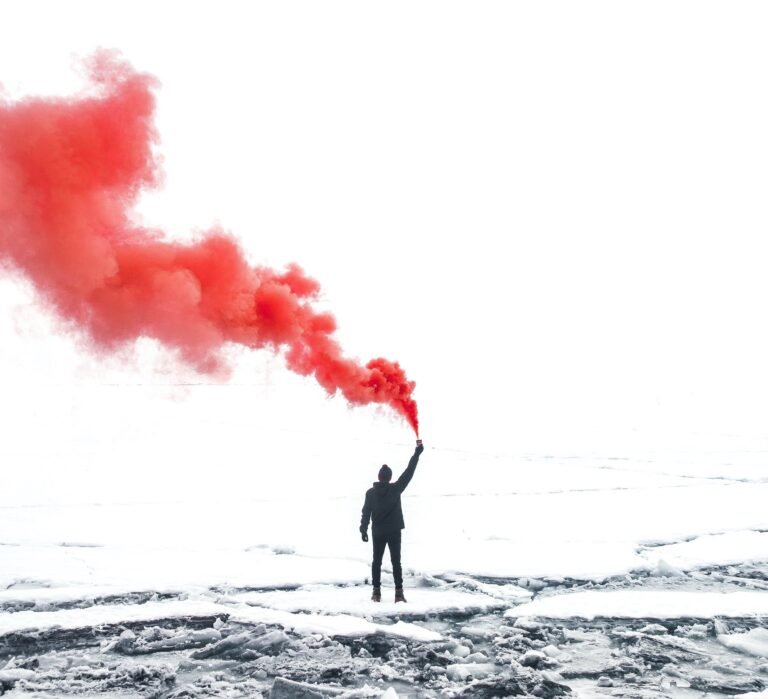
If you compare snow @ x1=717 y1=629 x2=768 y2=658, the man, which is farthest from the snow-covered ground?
the man

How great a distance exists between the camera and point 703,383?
5497cm

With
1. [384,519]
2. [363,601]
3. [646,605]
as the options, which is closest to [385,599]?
[363,601]

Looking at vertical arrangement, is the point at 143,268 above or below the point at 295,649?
above

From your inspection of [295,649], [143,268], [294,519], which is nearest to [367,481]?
[294,519]

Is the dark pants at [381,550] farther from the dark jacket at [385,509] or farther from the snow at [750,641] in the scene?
the snow at [750,641]

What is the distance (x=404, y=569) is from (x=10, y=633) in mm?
4675

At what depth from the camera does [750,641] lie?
5.74 m

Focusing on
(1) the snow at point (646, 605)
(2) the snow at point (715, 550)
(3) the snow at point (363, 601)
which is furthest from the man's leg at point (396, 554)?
(2) the snow at point (715, 550)

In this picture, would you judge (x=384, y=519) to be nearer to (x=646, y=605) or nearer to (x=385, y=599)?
(x=385, y=599)

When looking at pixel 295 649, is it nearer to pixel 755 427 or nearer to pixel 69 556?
pixel 69 556

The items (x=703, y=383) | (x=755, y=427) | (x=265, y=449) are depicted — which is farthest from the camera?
(x=703, y=383)

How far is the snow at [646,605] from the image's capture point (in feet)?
21.5

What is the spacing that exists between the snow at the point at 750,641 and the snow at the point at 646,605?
58cm

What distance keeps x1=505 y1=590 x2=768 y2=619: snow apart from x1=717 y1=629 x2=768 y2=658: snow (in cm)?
58
